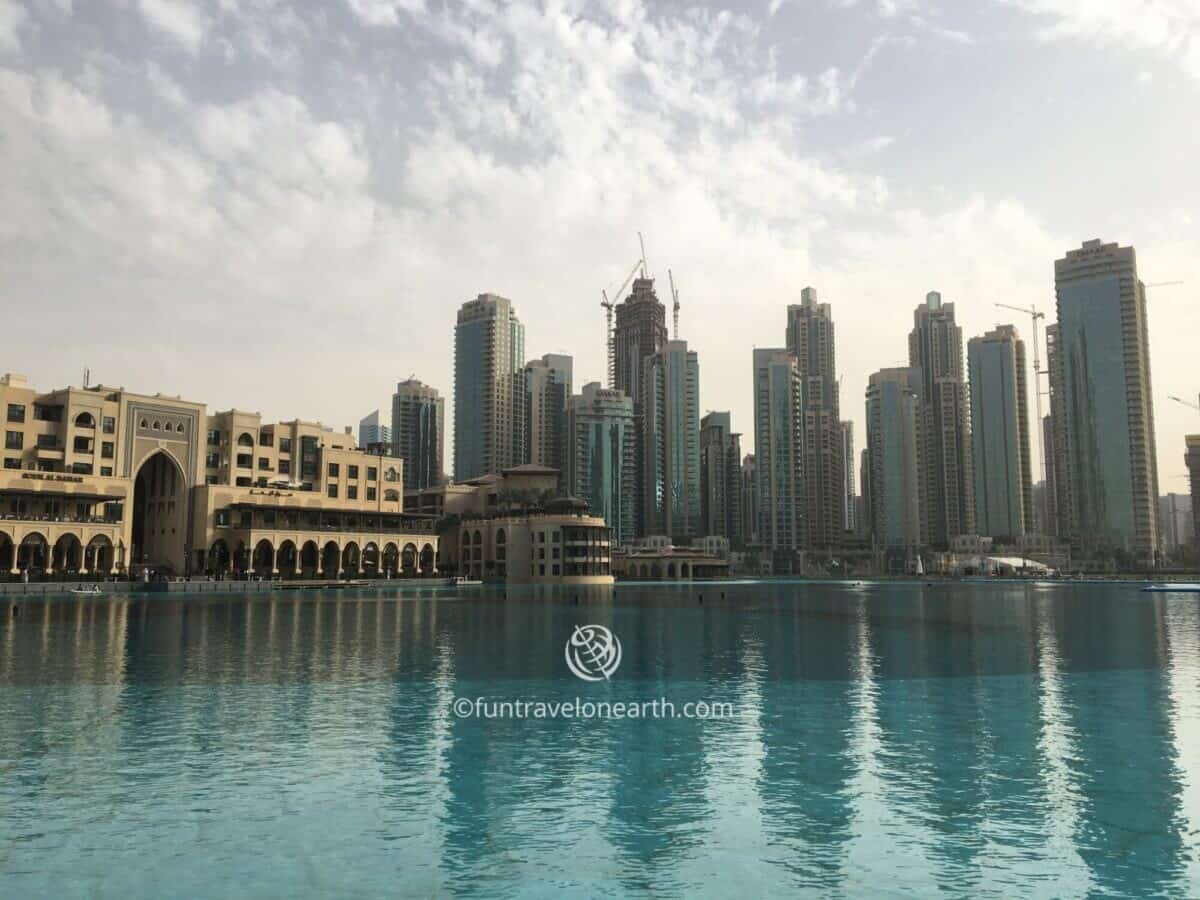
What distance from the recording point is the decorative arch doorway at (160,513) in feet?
482

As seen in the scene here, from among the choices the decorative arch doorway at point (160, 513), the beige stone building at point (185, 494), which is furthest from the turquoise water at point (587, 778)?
the decorative arch doorway at point (160, 513)

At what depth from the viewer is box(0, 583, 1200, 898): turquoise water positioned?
17.7m

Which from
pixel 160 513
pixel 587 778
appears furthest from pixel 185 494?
pixel 587 778

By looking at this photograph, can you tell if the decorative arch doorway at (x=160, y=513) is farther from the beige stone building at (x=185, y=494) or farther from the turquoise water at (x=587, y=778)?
the turquoise water at (x=587, y=778)

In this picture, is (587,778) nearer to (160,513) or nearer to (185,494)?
(185,494)

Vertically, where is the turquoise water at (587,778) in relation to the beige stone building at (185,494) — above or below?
below

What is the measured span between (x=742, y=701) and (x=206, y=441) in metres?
135

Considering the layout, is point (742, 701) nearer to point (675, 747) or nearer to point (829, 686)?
point (829, 686)

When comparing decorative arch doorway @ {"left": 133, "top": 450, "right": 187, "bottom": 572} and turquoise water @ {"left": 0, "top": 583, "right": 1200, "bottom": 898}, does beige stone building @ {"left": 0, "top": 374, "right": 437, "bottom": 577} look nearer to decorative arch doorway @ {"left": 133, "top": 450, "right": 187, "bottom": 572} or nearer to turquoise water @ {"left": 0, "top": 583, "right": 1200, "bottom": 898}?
decorative arch doorway @ {"left": 133, "top": 450, "right": 187, "bottom": 572}

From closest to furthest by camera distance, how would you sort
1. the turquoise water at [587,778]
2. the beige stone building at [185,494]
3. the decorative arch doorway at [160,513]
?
the turquoise water at [587,778]
the beige stone building at [185,494]
the decorative arch doorway at [160,513]

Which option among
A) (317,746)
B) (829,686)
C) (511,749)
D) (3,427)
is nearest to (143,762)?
(317,746)

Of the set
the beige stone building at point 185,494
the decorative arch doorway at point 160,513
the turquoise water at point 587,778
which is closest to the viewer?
the turquoise water at point 587,778

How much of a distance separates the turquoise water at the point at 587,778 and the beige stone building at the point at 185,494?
8740 cm

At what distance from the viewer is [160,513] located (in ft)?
493
